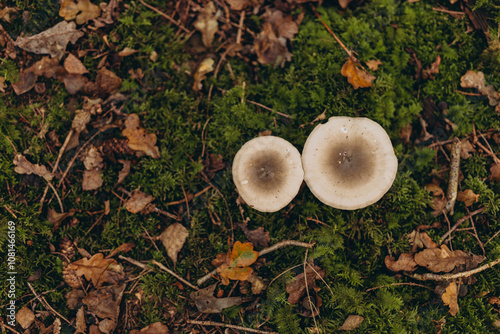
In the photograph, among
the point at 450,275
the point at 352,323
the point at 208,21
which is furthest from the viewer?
the point at 208,21

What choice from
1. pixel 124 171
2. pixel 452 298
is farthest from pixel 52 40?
pixel 452 298

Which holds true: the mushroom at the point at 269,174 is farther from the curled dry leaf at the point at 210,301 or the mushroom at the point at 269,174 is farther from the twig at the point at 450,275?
the twig at the point at 450,275

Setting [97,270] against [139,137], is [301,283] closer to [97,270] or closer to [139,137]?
[97,270]

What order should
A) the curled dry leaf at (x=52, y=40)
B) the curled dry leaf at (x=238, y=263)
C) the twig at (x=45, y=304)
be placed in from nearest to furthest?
the curled dry leaf at (x=238, y=263)
the twig at (x=45, y=304)
the curled dry leaf at (x=52, y=40)

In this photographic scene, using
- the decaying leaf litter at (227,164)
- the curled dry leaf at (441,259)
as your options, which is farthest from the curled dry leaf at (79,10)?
the curled dry leaf at (441,259)

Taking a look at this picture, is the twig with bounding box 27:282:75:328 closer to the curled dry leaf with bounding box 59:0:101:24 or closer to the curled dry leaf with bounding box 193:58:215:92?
the curled dry leaf with bounding box 193:58:215:92

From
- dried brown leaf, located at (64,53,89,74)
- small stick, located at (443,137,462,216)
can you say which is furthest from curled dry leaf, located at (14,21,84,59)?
small stick, located at (443,137,462,216)

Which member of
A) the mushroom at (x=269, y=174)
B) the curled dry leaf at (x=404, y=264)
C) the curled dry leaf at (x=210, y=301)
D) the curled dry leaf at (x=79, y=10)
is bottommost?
the curled dry leaf at (x=210, y=301)
